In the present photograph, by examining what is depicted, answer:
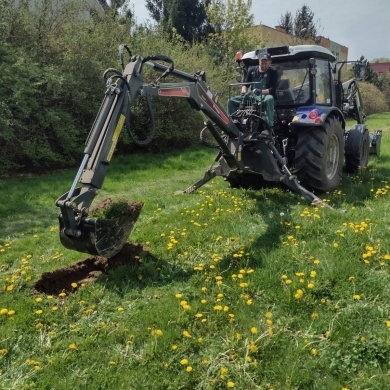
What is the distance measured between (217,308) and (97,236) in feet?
4.09

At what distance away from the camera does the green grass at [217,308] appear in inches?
116

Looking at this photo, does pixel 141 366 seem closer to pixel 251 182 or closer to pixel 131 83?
pixel 131 83

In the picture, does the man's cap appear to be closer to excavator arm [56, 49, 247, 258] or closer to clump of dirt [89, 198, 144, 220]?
excavator arm [56, 49, 247, 258]

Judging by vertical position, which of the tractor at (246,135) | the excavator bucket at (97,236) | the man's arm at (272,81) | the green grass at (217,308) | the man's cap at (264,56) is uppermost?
the man's cap at (264,56)

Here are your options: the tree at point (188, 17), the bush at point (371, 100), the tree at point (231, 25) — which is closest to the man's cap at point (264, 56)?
the tree at point (231, 25)

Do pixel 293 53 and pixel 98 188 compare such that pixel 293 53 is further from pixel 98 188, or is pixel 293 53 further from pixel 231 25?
pixel 231 25

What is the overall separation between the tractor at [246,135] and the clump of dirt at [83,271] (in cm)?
39

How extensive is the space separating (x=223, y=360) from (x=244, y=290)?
3.31ft

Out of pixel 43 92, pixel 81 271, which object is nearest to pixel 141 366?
pixel 81 271

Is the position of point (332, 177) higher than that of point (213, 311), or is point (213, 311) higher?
point (332, 177)

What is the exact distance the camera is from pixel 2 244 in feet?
18.6

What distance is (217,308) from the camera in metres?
3.52

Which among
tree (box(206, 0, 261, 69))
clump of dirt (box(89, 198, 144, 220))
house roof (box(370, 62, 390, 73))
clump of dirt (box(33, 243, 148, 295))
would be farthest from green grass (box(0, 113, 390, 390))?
house roof (box(370, 62, 390, 73))

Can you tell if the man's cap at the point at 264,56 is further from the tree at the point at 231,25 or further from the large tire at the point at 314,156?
the tree at the point at 231,25
